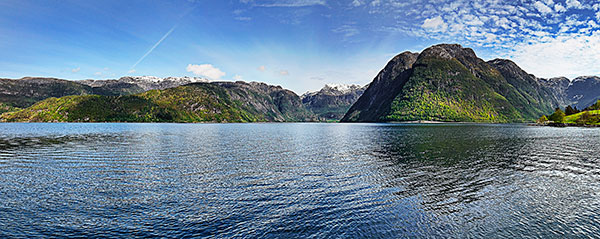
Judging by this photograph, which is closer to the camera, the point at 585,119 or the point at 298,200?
the point at 298,200

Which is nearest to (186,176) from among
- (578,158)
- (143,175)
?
(143,175)

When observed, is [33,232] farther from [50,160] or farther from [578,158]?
[578,158]

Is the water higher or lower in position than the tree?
lower

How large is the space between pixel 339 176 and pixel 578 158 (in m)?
46.2

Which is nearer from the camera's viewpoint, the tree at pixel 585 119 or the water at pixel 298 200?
the water at pixel 298 200

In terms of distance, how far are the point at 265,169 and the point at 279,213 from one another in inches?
719

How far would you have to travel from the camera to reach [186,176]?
34.7 m

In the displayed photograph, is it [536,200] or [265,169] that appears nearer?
[536,200]

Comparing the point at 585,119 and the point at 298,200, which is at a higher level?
the point at 585,119

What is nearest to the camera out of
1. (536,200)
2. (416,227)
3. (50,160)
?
(416,227)

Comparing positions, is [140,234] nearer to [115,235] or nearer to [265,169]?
[115,235]

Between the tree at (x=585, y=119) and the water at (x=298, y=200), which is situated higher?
the tree at (x=585, y=119)

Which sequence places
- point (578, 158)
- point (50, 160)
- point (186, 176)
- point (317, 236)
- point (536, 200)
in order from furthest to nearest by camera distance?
1. point (578, 158)
2. point (50, 160)
3. point (186, 176)
4. point (536, 200)
5. point (317, 236)

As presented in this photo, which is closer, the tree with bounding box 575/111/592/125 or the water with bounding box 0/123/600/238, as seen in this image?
the water with bounding box 0/123/600/238
